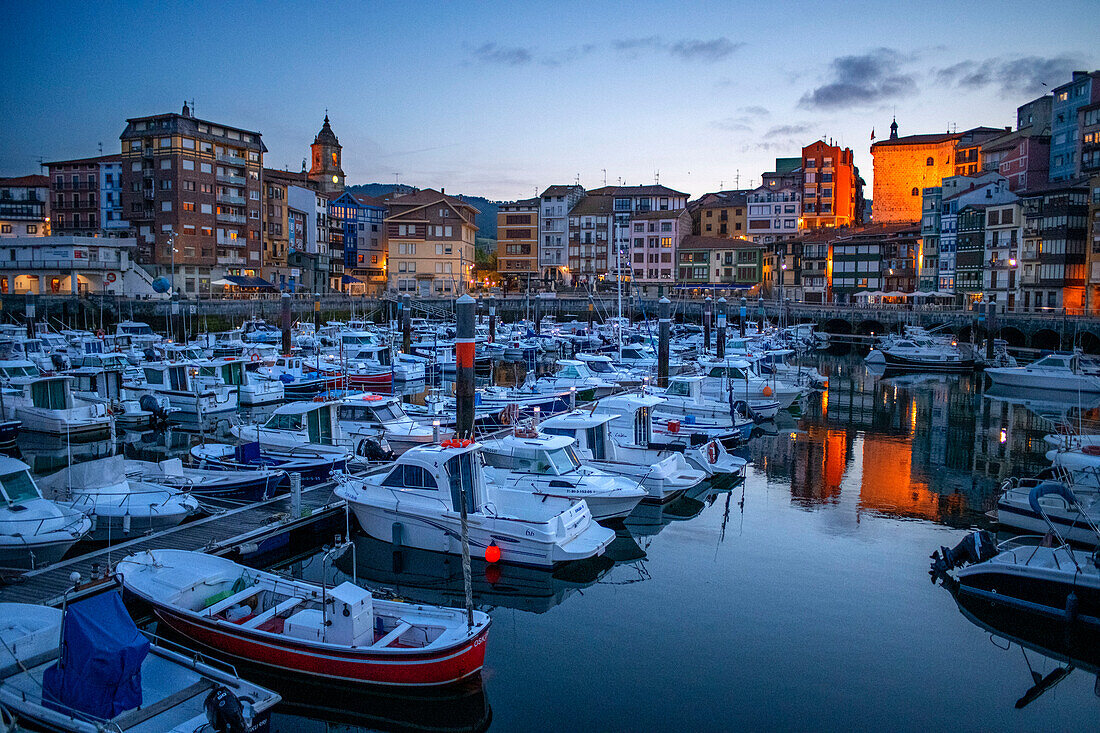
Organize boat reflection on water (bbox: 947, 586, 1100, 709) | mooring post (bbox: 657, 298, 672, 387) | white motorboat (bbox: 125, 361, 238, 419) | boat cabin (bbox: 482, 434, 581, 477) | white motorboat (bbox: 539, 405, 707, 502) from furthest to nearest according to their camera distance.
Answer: mooring post (bbox: 657, 298, 672, 387) < white motorboat (bbox: 125, 361, 238, 419) < white motorboat (bbox: 539, 405, 707, 502) < boat cabin (bbox: 482, 434, 581, 477) < boat reflection on water (bbox: 947, 586, 1100, 709)

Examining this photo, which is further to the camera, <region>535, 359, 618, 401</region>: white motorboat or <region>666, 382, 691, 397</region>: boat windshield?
<region>535, 359, 618, 401</region>: white motorboat

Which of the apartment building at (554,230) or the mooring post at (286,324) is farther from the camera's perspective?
the apartment building at (554,230)

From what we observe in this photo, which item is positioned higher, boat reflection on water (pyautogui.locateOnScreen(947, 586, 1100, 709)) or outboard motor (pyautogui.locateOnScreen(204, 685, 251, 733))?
outboard motor (pyautogui.locateOnScreen(204, 685, 251, 733))

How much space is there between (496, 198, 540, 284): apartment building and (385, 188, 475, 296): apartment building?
12.5 meters

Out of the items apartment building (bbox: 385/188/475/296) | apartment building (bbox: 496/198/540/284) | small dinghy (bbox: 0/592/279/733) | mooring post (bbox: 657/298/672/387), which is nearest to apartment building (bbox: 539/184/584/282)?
apartment building (bbox: 496/198/540/284)

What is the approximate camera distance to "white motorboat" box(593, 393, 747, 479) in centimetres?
2406

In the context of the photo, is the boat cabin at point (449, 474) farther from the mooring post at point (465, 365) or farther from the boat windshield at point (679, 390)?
the boat windshield at point (679, 390)

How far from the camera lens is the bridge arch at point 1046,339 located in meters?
57.4

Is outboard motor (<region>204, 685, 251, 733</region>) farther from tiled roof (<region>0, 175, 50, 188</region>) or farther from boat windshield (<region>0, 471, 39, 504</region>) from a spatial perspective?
tiled roof (<region>0, 175, 50, 188</region>)

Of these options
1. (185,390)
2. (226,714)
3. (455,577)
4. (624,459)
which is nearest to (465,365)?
(624,459)

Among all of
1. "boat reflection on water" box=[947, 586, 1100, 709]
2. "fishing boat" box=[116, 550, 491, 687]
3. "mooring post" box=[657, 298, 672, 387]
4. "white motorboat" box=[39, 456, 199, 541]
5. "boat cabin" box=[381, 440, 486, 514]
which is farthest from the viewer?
"mooring post" box=[657, 298, 672, 387]

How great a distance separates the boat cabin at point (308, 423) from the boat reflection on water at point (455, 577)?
6.62 metres

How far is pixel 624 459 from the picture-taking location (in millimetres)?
23141

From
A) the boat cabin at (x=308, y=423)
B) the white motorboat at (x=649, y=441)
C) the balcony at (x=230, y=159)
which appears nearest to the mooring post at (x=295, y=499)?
the boat cabin at (x=308, y=423)
